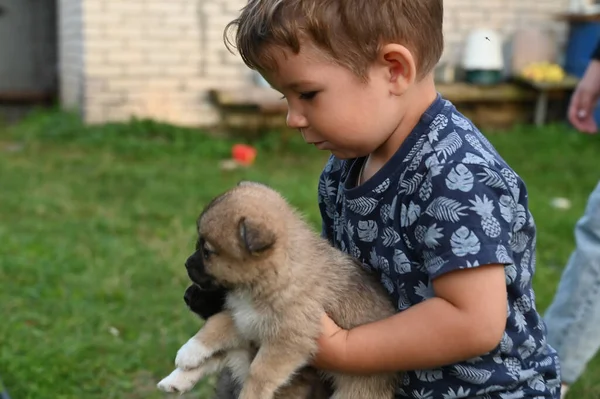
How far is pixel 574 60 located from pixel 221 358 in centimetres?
893

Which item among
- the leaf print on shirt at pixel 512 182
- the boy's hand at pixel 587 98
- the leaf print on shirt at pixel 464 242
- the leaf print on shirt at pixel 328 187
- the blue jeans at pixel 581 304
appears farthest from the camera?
the boy's hand at pixel 587 98

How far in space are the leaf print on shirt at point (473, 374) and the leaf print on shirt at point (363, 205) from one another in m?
0.41

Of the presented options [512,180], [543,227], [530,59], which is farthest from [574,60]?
[512,180]

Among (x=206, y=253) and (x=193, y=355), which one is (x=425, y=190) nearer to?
(x=206, y=253)

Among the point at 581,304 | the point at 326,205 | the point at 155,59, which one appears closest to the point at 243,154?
the point at 155,59

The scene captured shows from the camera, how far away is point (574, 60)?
995cm

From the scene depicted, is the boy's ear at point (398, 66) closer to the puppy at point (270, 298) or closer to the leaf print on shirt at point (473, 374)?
the puppy at point (270, 298)

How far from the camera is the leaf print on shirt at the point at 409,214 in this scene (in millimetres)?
1773

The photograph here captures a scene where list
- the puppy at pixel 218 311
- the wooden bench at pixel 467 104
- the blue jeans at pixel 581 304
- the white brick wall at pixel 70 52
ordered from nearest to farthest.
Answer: the puppy at pixel 218 311
the blue jeans at pixel 581 304
the wooden bench at pixel 467 104
the white brick wall at pixel 70 52

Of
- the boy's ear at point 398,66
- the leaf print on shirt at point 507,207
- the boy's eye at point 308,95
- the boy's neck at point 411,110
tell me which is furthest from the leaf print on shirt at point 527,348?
the boy's eye at point 308,95

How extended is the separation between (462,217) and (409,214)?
0.49ft

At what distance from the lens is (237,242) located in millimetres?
1868

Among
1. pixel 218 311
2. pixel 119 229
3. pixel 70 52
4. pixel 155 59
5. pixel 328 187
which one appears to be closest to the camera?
pixel 218 311

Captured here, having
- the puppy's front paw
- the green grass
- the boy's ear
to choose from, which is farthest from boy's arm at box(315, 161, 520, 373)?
the green grass
